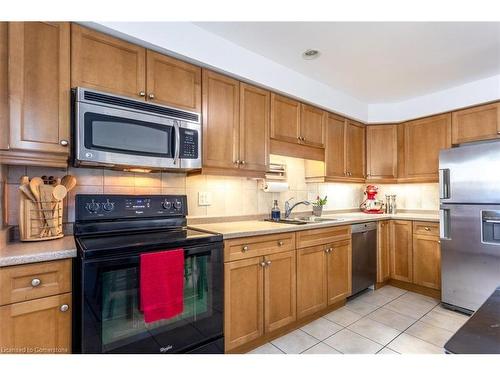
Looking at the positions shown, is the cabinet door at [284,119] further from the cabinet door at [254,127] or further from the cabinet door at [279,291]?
the cabinet door at [279,291]

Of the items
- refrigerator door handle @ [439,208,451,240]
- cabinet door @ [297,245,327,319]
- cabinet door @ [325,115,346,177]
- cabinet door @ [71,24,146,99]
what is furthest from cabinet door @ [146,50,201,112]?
refrigerator door handle @ [439,208,451,240]

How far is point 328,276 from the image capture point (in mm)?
2465

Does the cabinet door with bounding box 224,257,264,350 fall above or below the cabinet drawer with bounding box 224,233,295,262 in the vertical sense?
below

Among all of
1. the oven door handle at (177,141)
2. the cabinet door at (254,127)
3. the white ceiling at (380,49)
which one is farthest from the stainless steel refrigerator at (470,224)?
the oven door handle at (177,141)

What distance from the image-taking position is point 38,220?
4.65 feet

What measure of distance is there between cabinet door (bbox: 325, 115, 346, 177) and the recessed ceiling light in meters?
0.86

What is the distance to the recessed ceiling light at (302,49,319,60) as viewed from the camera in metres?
2.27

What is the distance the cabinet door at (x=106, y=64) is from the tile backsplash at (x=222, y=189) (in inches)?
22.6

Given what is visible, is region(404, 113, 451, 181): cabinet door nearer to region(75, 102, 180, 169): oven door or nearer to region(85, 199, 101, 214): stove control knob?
region(75, 102, 180, 169): oven door

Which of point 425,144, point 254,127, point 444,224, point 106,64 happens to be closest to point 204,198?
point 254,127

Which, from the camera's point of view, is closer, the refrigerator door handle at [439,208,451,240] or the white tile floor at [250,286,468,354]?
the white tile floor at [250,286,468,354]

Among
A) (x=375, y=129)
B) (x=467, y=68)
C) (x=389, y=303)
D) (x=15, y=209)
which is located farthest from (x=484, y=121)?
(x=15, y=209)

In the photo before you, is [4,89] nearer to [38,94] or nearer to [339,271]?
[38,94]

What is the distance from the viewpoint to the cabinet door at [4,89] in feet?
4.39
